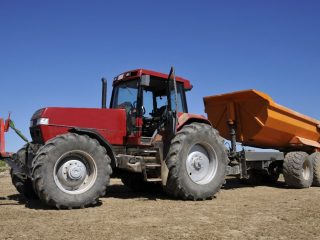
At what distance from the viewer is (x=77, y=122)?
774 centimetres

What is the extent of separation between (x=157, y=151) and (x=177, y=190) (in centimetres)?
89

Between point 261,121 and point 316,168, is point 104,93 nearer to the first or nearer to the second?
point 261,121

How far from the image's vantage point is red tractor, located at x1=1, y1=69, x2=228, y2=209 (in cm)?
681

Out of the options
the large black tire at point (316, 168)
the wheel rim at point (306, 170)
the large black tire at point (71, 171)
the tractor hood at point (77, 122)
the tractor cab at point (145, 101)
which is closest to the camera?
the large black tire at point (71, 171)

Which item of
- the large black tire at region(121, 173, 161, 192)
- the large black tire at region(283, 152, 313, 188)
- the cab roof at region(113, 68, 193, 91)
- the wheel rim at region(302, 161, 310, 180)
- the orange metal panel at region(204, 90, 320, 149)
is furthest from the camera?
the wheel rim at region(302, 161, 310, 180)

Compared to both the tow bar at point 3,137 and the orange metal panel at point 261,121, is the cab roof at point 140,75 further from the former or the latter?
the tow bar at point 3,137

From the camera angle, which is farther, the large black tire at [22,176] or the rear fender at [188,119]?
the rear fender at [188,119]

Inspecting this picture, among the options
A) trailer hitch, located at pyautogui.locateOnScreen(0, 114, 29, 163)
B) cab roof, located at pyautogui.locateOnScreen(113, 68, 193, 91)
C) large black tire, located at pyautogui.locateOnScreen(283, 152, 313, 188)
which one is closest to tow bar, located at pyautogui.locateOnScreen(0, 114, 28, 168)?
trailer hitch, located at pyautogui.locateOnScreen(0, 114, 29, 163)

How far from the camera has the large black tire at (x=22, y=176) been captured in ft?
23.7

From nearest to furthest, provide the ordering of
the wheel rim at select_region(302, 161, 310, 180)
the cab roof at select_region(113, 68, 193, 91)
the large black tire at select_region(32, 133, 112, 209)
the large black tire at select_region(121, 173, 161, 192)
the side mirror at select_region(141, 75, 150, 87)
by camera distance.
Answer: the large black tire at select_region(32, 133, 112, 209), the side mirror at select_region(141, 75, 150, 87), the cab roof at select_region(113, 68, 193, 91), the large black tire at select_region(121, 173, 161, 192), the wheel rim at select_region(302, 161, 310, 180)

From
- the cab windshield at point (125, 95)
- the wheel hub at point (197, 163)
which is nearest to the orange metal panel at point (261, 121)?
the wheel hub at point (197, 163)

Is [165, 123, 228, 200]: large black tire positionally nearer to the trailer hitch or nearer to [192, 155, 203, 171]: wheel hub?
[192, 155, 203, 171]: wheel hub

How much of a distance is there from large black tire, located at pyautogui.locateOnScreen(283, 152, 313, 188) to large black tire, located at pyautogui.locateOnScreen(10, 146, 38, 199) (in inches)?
259

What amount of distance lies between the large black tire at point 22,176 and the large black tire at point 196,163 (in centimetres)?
267
